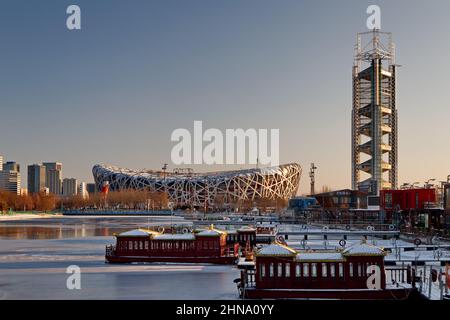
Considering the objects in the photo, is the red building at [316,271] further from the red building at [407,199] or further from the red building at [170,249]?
the red building at [407,199]

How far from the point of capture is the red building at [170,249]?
125 ft

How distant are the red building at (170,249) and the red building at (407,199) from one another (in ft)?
113

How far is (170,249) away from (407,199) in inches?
1607

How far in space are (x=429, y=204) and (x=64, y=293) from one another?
4907 centimetres

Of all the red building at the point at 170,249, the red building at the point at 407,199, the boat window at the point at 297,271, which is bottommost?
the red building at the point at 170,249

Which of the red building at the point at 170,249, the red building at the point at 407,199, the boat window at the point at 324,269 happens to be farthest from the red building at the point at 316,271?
the red building at the point at 407,199

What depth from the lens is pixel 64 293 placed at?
25.5m

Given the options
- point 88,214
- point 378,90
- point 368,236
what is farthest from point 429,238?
point 88,214

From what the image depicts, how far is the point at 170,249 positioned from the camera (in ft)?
126

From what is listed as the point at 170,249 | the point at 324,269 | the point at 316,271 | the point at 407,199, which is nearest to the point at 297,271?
the point at 316,271

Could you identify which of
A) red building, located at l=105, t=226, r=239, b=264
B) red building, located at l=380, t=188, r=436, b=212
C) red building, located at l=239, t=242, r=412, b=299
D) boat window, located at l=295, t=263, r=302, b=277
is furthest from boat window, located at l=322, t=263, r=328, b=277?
red building, located at l=380, t=188, r=436, b=212
